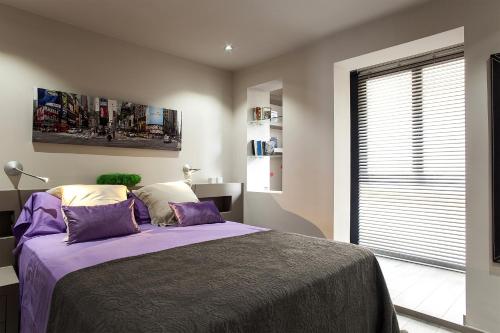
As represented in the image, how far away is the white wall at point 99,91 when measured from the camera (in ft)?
8.45

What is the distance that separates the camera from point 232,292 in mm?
1242

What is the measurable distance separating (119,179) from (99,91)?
905 millimetres

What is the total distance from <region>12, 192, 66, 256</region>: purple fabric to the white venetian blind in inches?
121

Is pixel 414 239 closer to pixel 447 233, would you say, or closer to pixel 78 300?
pixel 447 233

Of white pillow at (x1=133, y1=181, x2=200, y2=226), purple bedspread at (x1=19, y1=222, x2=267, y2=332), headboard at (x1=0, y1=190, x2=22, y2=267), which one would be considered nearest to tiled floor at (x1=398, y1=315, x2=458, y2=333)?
purple bedspread at (x1=19, y1=222, x2=267, y2=332)

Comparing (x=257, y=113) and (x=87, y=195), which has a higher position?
(x=257, y=113)

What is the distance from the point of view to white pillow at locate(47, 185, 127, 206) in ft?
7.86

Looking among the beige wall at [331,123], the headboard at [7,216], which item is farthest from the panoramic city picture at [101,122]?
the beige wall at [331,123]

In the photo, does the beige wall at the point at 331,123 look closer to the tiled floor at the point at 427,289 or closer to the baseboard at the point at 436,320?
the baseboard at the point at 436,320

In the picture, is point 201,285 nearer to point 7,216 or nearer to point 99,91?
point 7,216

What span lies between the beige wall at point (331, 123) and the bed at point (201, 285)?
0.92 metres

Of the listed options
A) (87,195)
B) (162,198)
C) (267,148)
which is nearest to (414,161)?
(267,148)

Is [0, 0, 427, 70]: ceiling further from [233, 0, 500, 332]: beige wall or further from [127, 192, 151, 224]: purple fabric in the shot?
[127, 192, 151, 224]: purple fabric

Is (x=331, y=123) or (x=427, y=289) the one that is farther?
(x=331, y=123)
